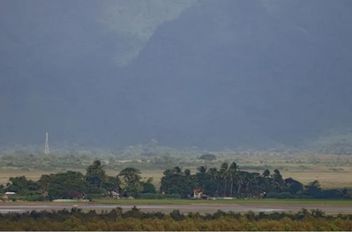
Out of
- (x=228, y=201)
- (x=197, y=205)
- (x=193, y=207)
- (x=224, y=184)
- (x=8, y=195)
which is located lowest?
(x=193, y=207)

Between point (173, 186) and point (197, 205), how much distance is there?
10.3 meters

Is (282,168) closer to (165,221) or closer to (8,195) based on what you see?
(8,195)

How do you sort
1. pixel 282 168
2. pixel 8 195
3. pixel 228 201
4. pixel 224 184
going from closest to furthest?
pixel 228 201 < pixel 8 195 < pixel 224 184 < pixel 282 168

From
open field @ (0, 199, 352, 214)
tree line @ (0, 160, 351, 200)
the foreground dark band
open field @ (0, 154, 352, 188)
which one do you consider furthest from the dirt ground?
open field @ (0, 154, 352, 188)

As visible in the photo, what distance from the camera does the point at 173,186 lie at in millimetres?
63688

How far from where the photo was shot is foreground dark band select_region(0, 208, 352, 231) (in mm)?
39062

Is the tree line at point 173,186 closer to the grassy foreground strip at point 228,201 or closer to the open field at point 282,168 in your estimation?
the grassy foreground strip at point 228,201

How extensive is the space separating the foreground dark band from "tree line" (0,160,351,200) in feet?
51.1

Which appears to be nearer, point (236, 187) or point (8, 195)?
point (8, 195)

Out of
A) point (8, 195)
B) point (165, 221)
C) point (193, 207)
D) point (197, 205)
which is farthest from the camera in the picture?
point (8, 195)

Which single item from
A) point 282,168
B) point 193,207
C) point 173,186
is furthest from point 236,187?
point 282,168

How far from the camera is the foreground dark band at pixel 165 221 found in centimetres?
3906

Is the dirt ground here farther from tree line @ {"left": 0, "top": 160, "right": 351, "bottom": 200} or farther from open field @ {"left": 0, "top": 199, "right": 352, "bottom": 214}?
tree line @ {"left": 0, "top": 160, "right": 351, "bottom": 200}

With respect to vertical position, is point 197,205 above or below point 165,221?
above
